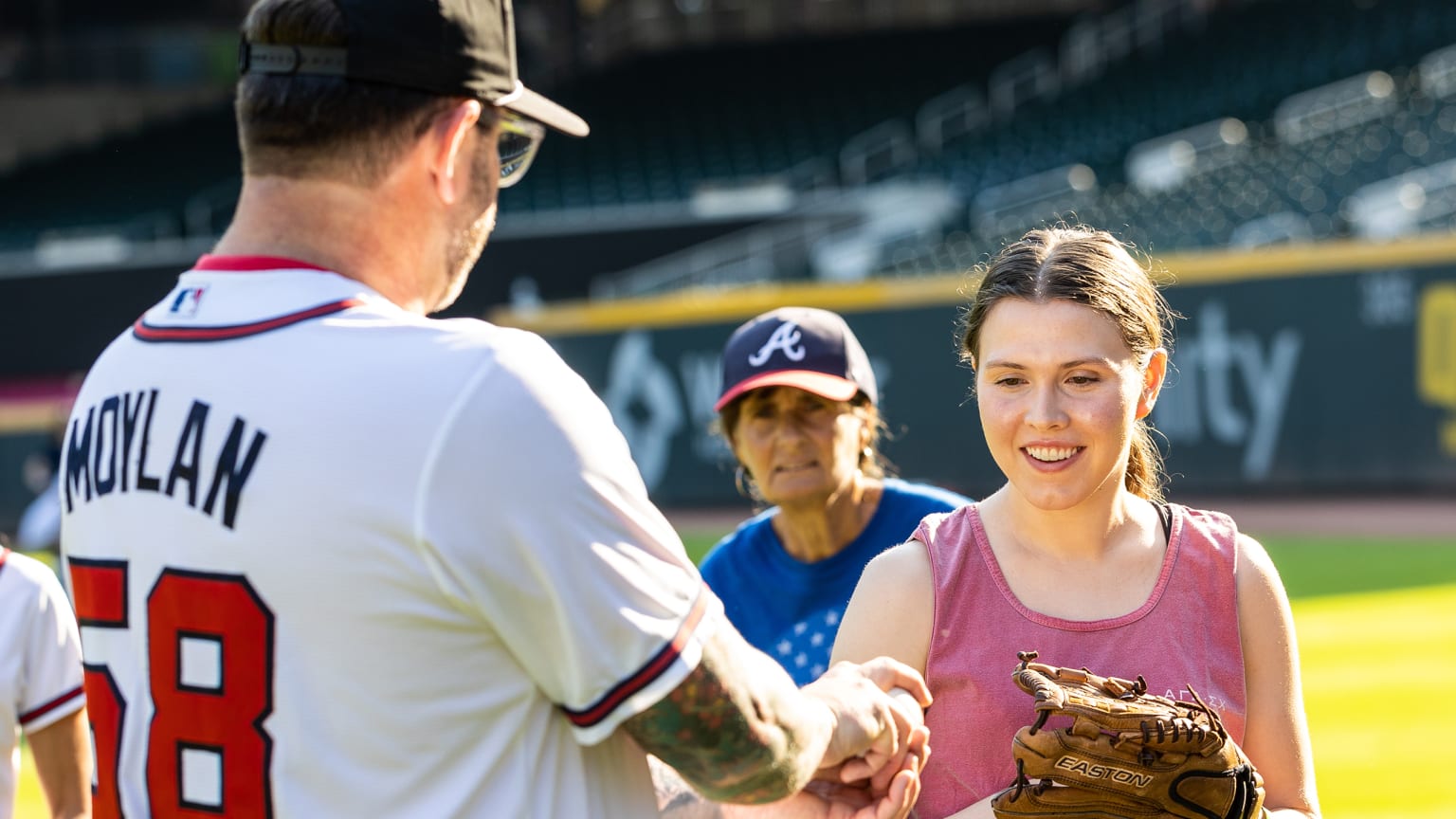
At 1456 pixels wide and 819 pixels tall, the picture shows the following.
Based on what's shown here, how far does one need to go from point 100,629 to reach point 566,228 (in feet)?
65.4

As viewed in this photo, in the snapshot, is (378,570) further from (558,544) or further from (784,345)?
(784,345)

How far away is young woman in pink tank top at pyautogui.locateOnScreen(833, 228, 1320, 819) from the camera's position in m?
2.29

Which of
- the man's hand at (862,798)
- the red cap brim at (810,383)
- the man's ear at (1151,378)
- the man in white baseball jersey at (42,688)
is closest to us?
the man's hand at (862,798)

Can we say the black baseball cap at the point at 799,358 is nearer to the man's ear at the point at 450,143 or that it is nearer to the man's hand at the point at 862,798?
the man's hand at the point at 862,798

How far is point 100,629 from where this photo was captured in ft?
5.91

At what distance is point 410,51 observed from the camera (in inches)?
67.8

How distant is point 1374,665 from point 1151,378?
6042 mm

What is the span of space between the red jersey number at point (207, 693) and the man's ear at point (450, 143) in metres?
0.50

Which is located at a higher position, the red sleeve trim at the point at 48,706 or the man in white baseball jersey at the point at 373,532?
the man in white baseball jersey at the point at 373,532

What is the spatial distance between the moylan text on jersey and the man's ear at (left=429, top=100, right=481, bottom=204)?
1.18 ft

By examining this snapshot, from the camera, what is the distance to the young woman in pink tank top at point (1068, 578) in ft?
7.50

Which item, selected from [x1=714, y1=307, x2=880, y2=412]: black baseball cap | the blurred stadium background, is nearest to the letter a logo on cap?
[x1=714, y1=307, x2=880, y2=412]: black baseball cap

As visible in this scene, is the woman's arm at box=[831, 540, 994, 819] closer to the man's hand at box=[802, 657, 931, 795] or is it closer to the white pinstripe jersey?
the man's hand at box=[802, 657, 931, 795]

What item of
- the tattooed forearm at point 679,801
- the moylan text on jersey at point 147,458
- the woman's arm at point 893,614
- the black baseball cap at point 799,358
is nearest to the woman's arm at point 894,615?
the woman's arm at point 893,614
